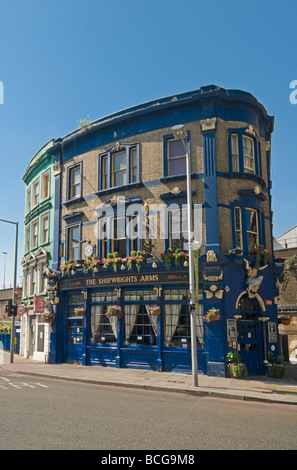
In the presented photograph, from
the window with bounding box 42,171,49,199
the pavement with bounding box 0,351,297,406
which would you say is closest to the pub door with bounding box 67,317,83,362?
the pavement with bounding box 0,351,297,406

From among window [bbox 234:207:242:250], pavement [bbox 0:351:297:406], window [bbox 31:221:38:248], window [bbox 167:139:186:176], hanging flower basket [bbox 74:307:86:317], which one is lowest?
pavement [bbox 0:351:297:406]

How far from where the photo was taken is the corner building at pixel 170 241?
17078mm

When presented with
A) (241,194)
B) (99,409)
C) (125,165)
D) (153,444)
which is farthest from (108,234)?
(153,444)

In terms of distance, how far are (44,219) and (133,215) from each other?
26.9ft

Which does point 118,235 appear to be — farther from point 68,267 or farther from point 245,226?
point 245,226

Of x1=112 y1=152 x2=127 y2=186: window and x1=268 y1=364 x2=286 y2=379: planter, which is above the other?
x1=112 y1=152 x2=127 y2=186: window

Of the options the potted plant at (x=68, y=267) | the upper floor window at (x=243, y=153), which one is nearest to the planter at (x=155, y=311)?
the potted plant at (x=68, y=267)

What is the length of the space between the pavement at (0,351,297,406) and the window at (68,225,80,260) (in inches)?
228

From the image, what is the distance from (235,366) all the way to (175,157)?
380 inches

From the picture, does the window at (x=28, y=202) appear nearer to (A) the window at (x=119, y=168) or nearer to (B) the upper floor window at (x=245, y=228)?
(A) the window at (x=119, y=168)

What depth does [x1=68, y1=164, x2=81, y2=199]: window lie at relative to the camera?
22525mm

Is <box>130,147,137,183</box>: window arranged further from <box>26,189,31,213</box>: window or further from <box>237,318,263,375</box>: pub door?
<box>26,189,31,213</box>: window

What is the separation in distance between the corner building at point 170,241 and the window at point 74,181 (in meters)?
0.68
